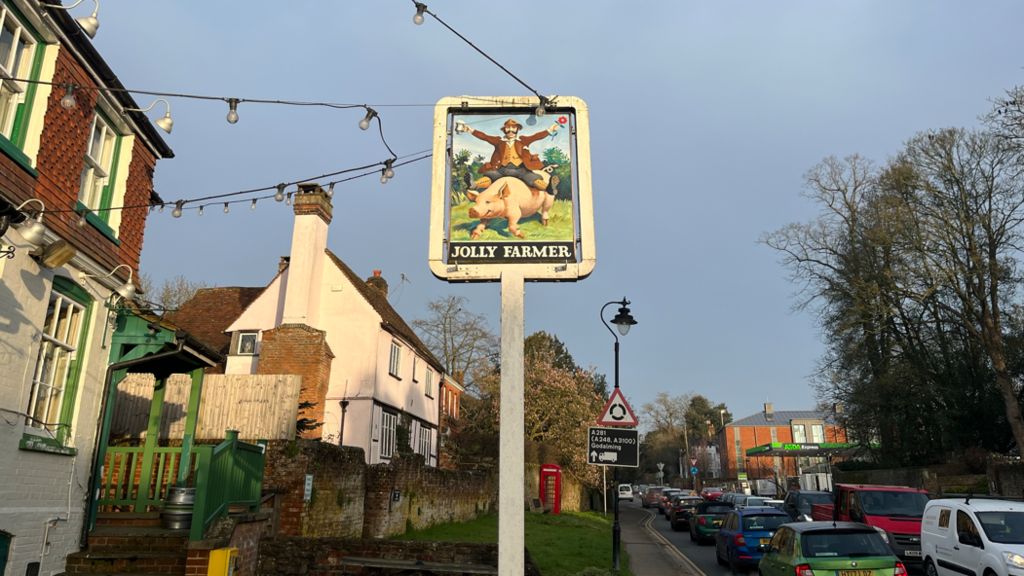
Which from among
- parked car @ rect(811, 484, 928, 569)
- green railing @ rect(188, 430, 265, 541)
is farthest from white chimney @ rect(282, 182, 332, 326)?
parked car @ rect(811, 484, 928, 569)

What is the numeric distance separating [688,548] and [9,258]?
66.5 ft

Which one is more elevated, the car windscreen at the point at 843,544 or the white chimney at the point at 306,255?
the white chimney at the point at 306,255

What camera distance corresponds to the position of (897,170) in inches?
1232

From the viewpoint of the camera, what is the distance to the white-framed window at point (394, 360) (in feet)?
90.8

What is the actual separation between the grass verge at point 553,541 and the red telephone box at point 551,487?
795 centimetres

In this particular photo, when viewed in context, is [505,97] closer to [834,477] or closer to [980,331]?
[980,331]

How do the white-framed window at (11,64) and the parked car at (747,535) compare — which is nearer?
the white-framed window at (11,64)

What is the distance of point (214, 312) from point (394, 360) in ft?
29.3

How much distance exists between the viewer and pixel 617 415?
12656 mm

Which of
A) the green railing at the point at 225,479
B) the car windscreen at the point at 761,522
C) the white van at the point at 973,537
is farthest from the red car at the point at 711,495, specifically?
the green railing at the point at 225,479

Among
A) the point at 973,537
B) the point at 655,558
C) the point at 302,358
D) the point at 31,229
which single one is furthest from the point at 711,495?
the point at 31,229

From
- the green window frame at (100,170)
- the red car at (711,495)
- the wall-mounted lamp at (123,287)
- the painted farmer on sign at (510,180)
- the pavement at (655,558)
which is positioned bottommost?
the pavement at (655,558)

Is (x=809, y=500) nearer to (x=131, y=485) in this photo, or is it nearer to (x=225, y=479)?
(x=225, y=479)

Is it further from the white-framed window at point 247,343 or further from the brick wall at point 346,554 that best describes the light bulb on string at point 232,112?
the white-framed window at point 247,343
